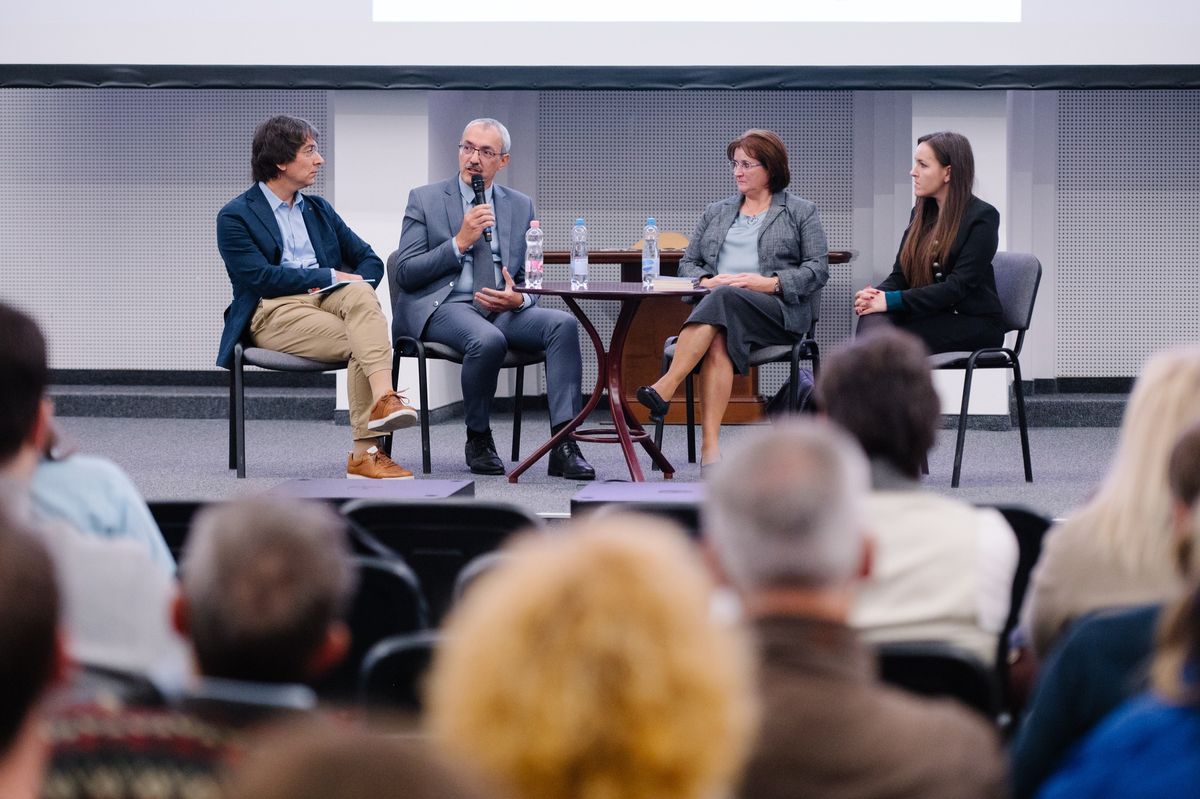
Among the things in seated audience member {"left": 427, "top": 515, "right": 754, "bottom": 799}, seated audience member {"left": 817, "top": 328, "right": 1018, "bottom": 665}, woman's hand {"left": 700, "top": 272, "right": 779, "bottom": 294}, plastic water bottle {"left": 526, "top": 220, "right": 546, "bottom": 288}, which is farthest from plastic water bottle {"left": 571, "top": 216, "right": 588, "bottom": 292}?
seated audience member {"left": 427, "top": 515, "right": 754, "bottom": 799}

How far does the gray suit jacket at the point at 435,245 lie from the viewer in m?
5.00

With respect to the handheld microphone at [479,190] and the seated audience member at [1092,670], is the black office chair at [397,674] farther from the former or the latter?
the handheld microphone at [479,190]

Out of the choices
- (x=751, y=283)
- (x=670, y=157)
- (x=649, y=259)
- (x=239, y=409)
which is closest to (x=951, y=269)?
(x=751, y=283)

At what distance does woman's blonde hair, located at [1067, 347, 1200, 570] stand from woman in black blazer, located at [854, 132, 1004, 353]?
10.1ft

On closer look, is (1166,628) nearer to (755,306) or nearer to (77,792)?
(77,792)

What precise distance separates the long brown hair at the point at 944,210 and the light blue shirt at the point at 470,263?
1394mm

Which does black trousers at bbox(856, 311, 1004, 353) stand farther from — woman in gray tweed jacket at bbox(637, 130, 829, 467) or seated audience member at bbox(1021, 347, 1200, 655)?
seated audience member at bbox(1021, 347, 1200, 655)

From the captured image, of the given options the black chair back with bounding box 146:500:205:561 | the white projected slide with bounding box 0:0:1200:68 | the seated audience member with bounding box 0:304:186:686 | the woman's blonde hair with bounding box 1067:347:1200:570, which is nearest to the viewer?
the seated audience member with bounding box 0:304:186:686

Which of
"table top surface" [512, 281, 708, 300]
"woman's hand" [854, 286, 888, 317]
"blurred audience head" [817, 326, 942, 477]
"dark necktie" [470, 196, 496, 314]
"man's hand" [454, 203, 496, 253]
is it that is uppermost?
"man's hand" [454, 203, 496, 253]

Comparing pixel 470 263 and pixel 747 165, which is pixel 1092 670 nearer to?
pixel 747 165

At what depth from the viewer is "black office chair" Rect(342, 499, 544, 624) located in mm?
2393

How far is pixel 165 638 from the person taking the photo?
64.9 inches

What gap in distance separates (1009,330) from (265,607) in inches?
165

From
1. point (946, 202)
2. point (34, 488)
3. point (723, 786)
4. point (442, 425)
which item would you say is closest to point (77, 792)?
point (723, 786)
